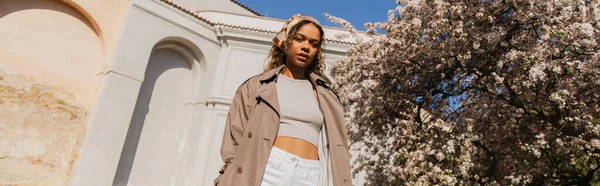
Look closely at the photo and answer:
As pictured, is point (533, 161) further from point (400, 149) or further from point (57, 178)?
point (57, 178)

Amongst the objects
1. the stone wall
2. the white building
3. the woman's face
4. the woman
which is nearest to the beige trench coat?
the woman

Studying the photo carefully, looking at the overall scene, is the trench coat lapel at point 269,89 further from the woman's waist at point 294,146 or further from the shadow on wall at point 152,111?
the shadow on wall at point 152,111

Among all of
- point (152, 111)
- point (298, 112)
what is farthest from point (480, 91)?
point (152, 111)

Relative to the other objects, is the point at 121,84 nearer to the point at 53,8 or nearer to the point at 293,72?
the point at 53,8

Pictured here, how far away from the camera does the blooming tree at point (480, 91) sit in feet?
18.0

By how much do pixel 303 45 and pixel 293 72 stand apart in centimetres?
23

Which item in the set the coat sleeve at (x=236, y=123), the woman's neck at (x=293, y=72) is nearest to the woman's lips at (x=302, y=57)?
the woman's neck at (x=293, y=72)

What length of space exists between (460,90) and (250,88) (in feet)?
18.0

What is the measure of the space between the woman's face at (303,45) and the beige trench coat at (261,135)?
0.49ft

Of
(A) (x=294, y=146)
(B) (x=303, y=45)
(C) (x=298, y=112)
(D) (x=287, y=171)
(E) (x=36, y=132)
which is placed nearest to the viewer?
(D) (x=287, y=171)

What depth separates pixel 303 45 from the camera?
2.49 metres

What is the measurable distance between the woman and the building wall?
881cm

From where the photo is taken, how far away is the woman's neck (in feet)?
8.65

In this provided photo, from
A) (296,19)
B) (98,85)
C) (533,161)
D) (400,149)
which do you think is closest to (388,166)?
(400,149)
